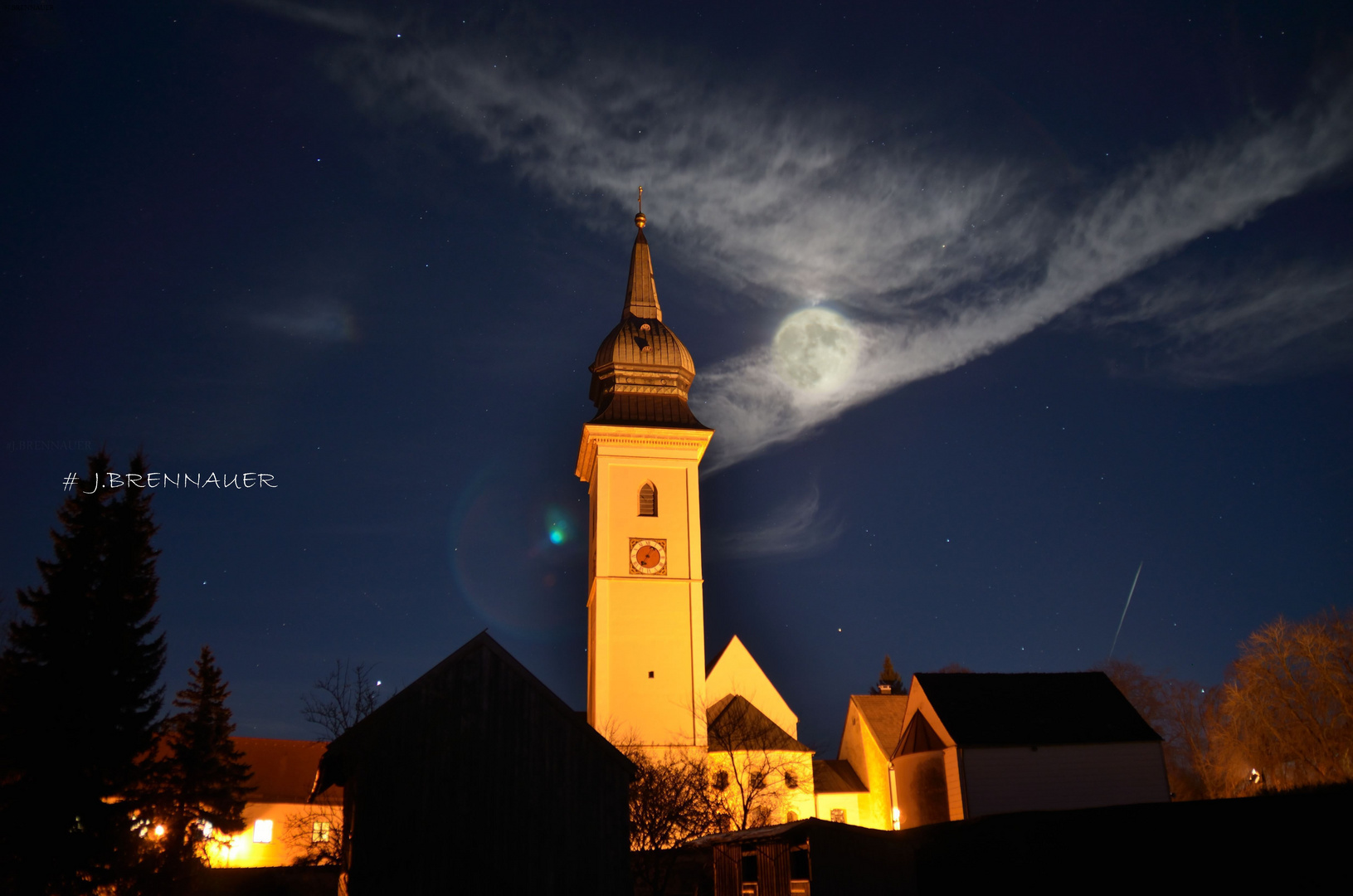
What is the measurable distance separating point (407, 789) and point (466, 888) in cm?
215

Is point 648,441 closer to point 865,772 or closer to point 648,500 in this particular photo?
point 648,500

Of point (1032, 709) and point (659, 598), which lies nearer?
point (1032, 709)

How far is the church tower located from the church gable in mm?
7821

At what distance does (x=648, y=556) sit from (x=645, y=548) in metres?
0.37

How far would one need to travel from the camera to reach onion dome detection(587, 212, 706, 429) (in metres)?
47.8

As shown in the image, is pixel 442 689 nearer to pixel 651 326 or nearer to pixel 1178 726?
pixel 651 326

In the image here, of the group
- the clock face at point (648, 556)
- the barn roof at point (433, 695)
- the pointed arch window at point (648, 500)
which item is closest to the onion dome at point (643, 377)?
the pointed arch window at point (648, 500)

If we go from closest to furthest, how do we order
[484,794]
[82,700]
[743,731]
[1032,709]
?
[484,794] → [82,700] → [1032,709] → [743,731]

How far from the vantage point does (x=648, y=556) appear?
147 ft

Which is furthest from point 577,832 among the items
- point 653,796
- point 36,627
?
point 36,627

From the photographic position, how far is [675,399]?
48.9 meters

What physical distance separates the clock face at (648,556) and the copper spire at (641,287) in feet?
41.9

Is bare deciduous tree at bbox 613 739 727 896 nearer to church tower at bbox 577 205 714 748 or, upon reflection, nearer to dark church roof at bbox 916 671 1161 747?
church tower at bbox 577 205 714 748

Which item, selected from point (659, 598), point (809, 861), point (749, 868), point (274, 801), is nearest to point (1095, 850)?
point (809, 861)
